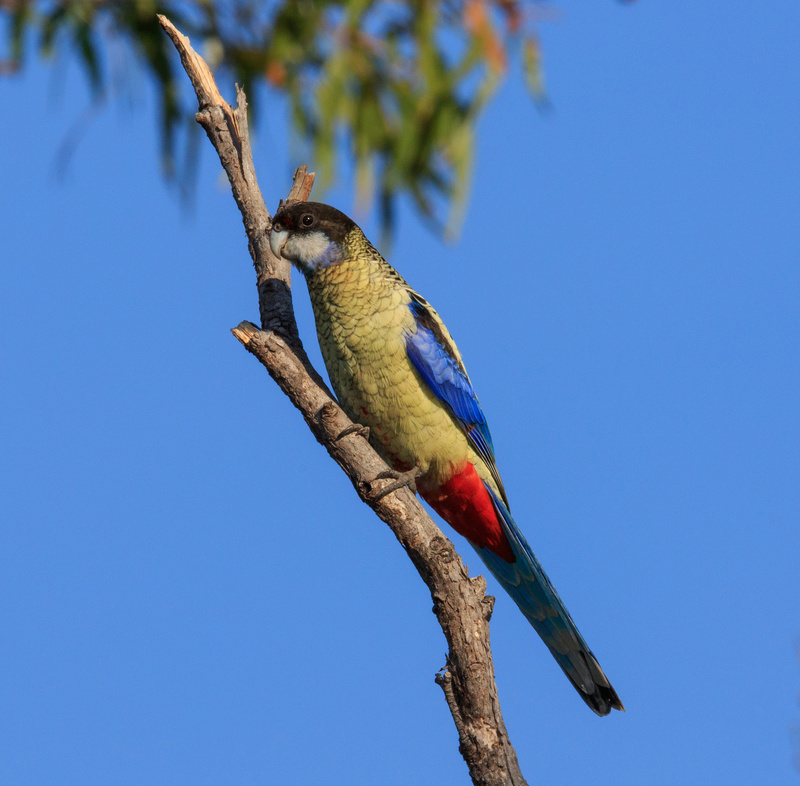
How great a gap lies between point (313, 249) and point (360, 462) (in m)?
1.23

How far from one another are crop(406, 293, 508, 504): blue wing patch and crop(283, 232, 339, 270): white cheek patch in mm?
474

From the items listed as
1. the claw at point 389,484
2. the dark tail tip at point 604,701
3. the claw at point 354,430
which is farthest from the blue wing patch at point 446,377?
the dark tail tip at point 604,701

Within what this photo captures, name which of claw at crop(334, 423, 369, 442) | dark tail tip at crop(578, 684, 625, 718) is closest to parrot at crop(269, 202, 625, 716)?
dark tail tip at crop(578, 684, 625, 718)

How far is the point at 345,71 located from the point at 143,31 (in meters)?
1.70

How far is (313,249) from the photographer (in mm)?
4859

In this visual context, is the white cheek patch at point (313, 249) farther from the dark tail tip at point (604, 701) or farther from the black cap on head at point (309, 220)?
the dark tail tip at point (604, 701)

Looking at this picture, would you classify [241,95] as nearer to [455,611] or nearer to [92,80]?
[92,80]

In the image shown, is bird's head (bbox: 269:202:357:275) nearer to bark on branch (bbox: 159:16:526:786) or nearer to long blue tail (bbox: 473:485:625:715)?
bark on branch (bbox: 159:16:526:786)

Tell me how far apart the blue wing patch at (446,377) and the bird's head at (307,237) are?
0.48 meters

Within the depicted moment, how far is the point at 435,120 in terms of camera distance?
20.8ft

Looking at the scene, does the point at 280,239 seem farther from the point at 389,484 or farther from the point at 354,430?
the point at 389,484

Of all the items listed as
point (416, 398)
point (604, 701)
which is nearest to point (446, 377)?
point (416, 398)

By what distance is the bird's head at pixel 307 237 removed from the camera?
486cm

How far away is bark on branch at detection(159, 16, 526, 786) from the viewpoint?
12.3 feet
